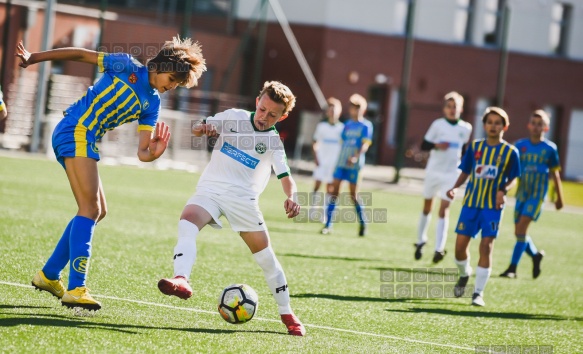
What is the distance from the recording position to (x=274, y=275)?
669 cm

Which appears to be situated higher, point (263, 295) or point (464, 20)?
point (464, 20)

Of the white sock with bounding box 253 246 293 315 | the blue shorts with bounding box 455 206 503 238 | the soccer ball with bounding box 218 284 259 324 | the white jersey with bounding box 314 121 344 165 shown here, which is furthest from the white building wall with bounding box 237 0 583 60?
the soccer ball with bounding box 218 284 259 324

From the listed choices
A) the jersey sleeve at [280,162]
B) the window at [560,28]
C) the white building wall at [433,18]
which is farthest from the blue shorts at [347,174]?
the window at [560,28]

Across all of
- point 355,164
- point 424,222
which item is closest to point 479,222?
point 424,222

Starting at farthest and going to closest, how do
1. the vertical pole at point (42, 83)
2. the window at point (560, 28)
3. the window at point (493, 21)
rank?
the window at point (560, 28), the window at point (493, 21), the vertical pole at point (42, 83)

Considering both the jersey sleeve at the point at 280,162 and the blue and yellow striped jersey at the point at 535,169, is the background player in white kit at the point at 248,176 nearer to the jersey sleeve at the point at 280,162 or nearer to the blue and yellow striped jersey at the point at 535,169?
the jersey sleeve at the point at 280,162

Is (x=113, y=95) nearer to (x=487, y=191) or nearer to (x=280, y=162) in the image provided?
(x=280, y=162)

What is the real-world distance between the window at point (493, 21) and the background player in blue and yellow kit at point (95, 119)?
107ft

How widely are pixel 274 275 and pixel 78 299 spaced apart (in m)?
1.34

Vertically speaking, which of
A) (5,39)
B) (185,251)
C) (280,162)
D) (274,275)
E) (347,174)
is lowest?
(274,275)

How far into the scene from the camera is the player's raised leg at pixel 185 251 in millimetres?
5871

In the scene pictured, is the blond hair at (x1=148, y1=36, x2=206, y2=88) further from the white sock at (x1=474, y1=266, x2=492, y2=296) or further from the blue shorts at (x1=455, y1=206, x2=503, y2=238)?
the white sock at (x1=474, y1=266, x2=492, y2=296)

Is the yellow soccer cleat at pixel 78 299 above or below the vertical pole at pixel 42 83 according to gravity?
below

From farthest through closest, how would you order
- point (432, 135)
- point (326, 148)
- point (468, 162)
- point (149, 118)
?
1. point (326, 148)
2. point (432, 135)
3. point (468, 162)
4. point (149, 118)
